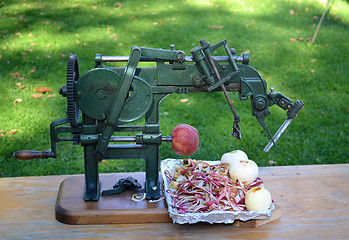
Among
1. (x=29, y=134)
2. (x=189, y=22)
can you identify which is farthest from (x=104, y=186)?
(x=189, y=22)

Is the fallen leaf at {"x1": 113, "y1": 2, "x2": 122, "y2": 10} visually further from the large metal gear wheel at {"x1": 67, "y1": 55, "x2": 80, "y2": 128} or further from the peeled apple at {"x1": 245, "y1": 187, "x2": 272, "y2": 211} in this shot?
the peeled apple at {"x1": 245, "y1": 187, "x2": 272, "y2": 211}

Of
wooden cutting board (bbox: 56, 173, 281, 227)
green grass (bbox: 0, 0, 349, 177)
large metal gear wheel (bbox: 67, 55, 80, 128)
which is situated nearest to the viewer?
large metal gear wheel (bbox: 67, 55, 80, 128)

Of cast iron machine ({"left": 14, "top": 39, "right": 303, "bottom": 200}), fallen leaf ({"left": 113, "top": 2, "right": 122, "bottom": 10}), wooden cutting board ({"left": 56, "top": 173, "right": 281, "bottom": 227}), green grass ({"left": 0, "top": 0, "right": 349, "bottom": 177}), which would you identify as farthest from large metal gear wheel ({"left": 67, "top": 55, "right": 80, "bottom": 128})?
fallen leaf ({"left": 113, "top": 2, "right": 122, "bottom": 10})

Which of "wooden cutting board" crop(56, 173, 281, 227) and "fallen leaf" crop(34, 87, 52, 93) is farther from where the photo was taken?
"fallen leaf" crop(34, 87, 52, 93)

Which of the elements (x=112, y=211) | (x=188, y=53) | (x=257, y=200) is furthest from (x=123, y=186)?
(x=188, y=53)

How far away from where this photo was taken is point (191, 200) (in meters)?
1.96

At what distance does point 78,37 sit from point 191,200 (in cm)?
367

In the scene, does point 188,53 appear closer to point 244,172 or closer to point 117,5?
point 117,5

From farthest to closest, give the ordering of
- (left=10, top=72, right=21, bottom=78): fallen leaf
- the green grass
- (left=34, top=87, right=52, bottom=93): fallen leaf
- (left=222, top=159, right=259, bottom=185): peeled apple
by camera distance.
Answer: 1. (left=10, top=72, right=21, bottom=78): fallen leaf
2. (left=34, top=87, right=52, bottom=93): fallen leaf
3. the green grass
4. (left=222, top=159, right=259, bottom=185): peeled apple

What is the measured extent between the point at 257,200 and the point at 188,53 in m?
3.09

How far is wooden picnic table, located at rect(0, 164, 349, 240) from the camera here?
1.87 meters

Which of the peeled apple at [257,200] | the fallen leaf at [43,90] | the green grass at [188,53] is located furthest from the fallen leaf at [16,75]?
the peeled apple at [257,200]

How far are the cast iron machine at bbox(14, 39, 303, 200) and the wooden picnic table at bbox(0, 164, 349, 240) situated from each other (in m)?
0.20

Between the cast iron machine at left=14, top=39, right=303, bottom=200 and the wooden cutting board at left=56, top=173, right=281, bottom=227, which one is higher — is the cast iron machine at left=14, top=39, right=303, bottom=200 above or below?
above
